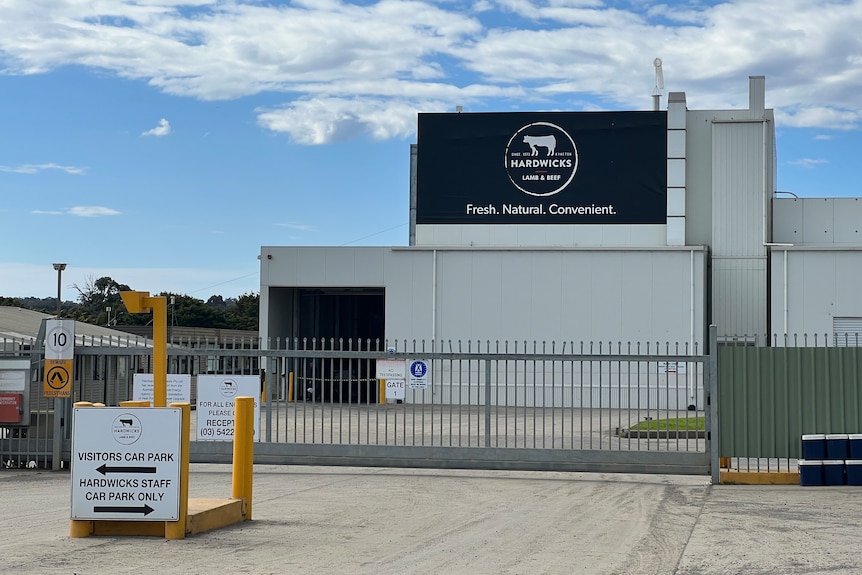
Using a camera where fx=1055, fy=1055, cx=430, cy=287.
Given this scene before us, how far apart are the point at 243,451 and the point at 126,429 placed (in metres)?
1.46

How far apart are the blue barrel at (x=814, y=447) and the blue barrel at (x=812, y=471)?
7 centimetres

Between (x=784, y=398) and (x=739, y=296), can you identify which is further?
(x=739, y=296)

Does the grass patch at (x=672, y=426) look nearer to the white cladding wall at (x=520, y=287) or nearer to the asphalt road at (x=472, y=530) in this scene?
the asphalt road at (x=472, y=530)

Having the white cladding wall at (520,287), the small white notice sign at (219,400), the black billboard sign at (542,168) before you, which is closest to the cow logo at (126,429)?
the small white notice sign at (219,400)

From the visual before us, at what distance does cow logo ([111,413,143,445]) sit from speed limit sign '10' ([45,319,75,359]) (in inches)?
277

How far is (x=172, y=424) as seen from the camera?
10.6 metres

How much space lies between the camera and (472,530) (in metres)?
11.5

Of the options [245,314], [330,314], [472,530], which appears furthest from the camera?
[245,314]

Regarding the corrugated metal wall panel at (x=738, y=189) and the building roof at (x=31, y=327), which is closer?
the building roof at (x=31, y=327)

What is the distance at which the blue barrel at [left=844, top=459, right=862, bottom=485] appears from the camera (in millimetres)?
15250

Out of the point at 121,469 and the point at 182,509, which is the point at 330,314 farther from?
the point at 182,509

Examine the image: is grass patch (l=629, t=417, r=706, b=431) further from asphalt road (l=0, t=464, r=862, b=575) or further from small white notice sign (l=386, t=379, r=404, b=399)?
small white notice sign (l=386, t=379, r=404, b=399)

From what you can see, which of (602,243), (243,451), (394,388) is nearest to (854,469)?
(394,388)

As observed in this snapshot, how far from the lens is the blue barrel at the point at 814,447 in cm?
1530
